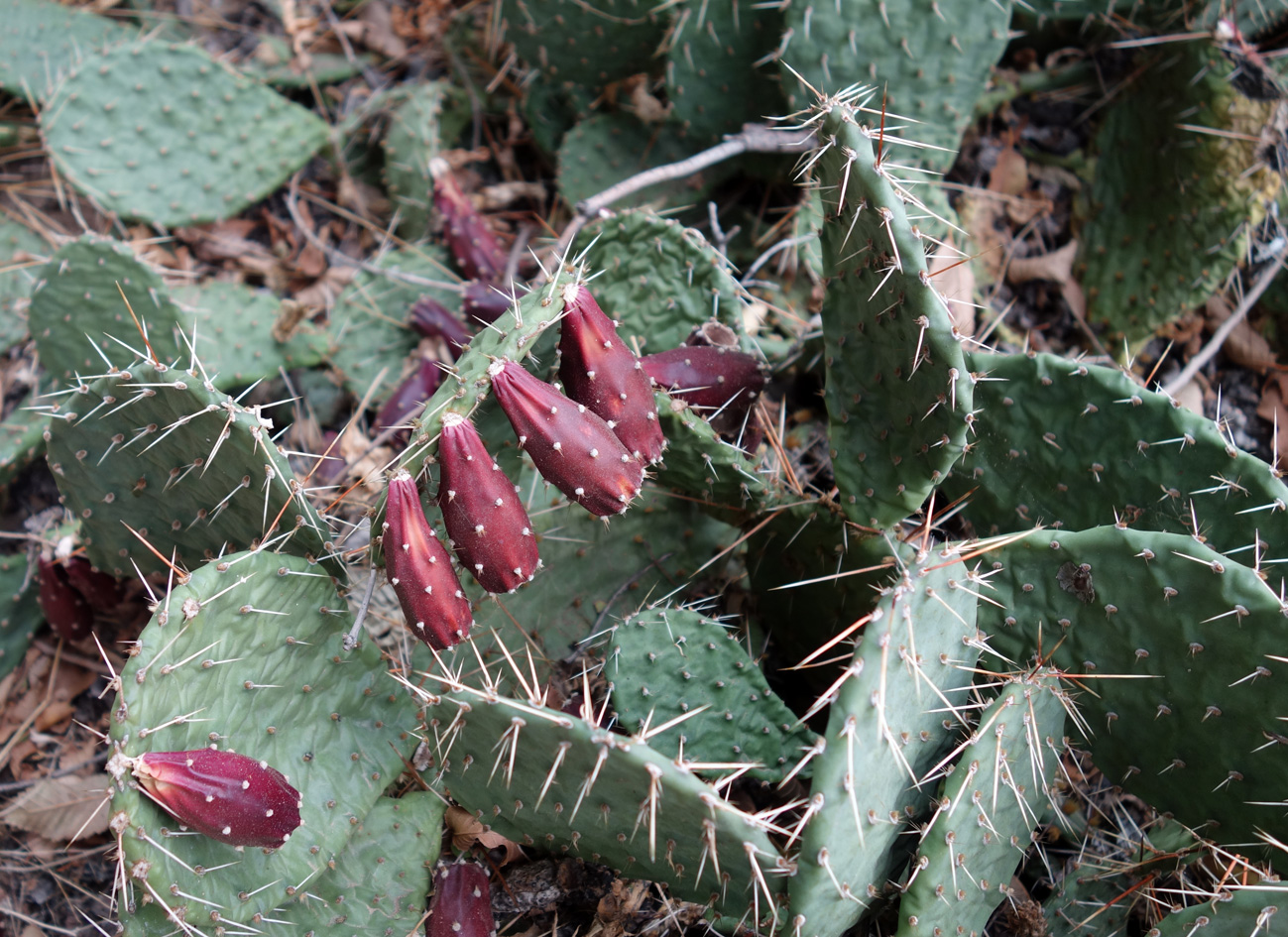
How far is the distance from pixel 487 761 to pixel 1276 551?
141cm

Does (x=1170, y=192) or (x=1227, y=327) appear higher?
(x=1170, y=192)

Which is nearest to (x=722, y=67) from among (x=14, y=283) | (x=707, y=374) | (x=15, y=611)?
(x=707, y=374)

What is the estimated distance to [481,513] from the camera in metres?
1.41

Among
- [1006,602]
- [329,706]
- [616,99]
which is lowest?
[329,706]

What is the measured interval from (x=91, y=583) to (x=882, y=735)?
6.32ft

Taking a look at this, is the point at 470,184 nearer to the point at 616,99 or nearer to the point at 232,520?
the point at 616,99

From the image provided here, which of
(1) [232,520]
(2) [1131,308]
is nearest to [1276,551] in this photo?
(2) [1131,308]

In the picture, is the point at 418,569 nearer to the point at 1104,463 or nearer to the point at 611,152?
the point at 1104,463

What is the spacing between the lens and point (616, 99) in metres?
2.80

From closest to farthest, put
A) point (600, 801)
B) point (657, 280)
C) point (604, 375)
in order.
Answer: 1. point (600, 801)
2. point (604, 375)
3. point (657, 280)

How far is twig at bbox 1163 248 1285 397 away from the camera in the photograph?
2.31m

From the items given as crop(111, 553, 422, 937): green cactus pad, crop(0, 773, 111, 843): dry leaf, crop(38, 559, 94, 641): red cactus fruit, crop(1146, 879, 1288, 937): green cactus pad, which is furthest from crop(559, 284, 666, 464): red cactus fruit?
crop(0, 773, 111, 843): dry leaf

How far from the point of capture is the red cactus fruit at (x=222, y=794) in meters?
1.29

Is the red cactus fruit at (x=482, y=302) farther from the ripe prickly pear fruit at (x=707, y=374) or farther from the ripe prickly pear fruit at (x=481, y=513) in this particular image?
the ripe prickly pear fruit at (x=481, y=513)
